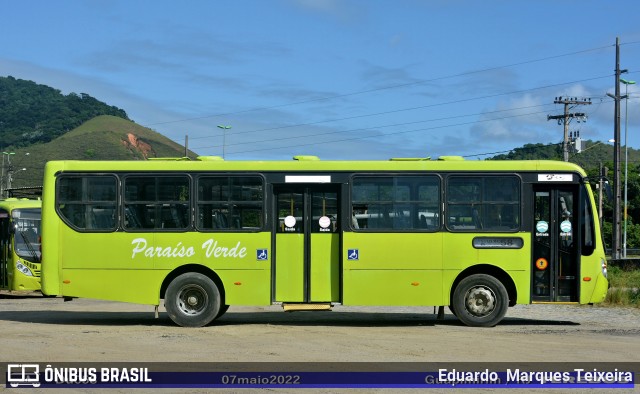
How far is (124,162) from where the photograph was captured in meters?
18.2

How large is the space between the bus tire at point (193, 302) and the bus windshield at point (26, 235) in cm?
1151

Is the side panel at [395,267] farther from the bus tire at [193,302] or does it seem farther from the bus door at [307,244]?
the bus tire at [193,302]

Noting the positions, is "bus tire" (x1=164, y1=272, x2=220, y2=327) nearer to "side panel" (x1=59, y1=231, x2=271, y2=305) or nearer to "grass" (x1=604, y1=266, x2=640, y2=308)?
"side panel" (x1=59, y1=231, x2=271, y2=305)

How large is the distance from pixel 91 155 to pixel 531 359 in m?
125

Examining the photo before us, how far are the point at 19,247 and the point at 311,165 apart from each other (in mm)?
13053

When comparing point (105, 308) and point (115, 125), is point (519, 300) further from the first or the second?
point (115, 125)

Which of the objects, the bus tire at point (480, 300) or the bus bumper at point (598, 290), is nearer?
the bus tire at point (480, 300)

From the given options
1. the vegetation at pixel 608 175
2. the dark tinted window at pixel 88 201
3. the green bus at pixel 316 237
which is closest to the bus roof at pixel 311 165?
the green bus at pixel 316 237

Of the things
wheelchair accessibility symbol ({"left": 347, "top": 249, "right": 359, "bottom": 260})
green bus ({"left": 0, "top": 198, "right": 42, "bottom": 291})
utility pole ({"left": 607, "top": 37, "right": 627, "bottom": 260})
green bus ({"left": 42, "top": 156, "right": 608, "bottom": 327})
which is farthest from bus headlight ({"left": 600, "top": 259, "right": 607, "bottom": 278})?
utility pole ({"left": 607, "top": 37, "right": 627, "bottom": 260})

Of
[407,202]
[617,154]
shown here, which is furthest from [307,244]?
[617,154]

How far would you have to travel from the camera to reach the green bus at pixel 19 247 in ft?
90.6

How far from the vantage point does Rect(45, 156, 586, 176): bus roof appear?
17969 mm

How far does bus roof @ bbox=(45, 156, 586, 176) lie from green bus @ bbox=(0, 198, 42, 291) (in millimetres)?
10361

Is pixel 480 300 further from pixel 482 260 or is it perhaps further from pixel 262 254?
pixel 262 254
